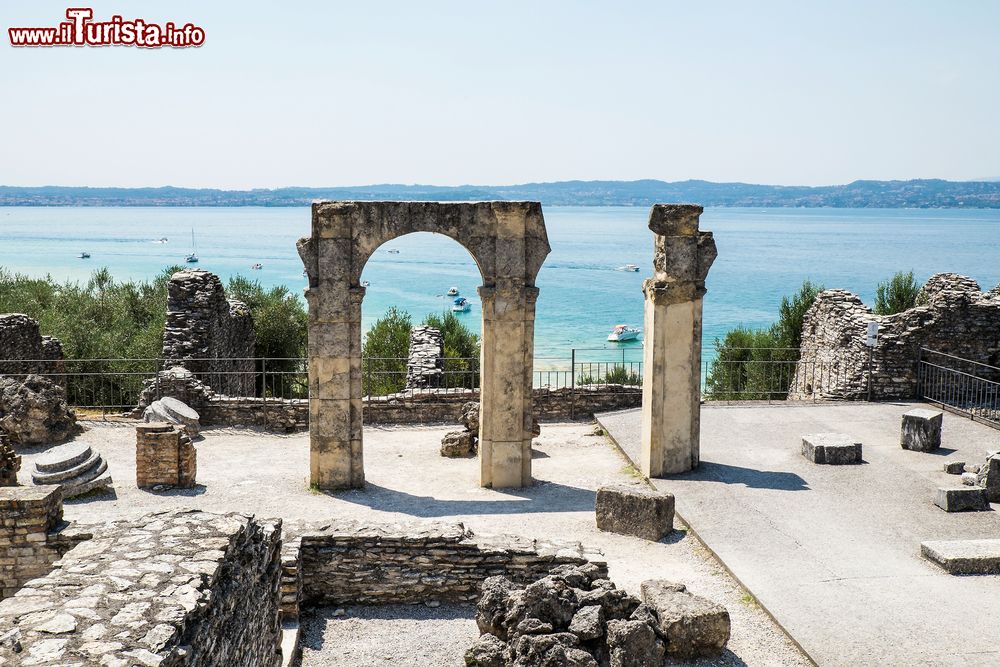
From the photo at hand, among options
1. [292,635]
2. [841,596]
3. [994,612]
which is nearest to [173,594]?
[292,635]

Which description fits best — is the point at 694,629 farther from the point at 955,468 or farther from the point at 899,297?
the point at 899,297

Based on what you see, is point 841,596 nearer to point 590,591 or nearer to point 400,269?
point 590,591

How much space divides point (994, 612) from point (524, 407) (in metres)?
7.03

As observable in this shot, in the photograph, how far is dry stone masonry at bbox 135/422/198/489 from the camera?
14.1 m

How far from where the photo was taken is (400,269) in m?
119

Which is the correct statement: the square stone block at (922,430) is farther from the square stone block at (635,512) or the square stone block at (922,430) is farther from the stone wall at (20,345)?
the stone wall at (20,345)

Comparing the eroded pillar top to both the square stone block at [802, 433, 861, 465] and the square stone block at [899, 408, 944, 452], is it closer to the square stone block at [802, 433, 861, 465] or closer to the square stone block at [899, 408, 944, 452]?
the square stone block at [802, 433, 861, 465]

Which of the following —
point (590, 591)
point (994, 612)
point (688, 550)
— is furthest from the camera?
point (688, 550)

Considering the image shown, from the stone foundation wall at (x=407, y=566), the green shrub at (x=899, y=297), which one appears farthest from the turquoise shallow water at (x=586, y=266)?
the stone foundation wall at (x=407, y=566)

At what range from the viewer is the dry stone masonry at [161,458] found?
14.1 meters

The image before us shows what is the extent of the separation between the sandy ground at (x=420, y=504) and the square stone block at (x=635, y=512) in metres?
0.15

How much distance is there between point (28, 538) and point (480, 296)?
6.86 metres

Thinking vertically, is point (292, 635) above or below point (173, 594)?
below

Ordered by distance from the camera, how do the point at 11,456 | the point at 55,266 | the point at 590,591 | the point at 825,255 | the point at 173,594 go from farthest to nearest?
the point at 825,255 → the point at 55,266 → the point at 11,456 → the point at 590,591 → the point at 173,594
